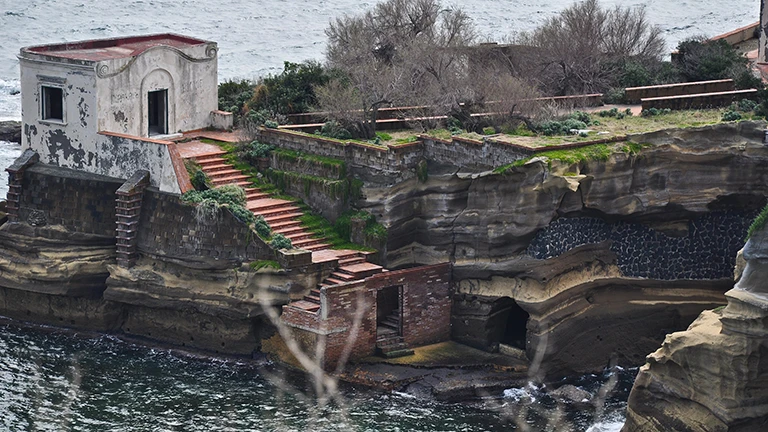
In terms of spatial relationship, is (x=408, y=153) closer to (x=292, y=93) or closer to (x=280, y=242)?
(x=280, y=242)

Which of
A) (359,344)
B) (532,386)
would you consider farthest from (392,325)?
(532,386)

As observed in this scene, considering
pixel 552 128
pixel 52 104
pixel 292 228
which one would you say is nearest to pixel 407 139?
pixel 552 128

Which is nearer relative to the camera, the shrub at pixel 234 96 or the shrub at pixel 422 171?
the shrub at pixel 422 171

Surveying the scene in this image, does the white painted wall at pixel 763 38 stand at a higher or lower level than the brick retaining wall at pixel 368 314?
higher

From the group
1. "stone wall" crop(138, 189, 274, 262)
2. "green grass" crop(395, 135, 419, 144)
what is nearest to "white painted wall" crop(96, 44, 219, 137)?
"stone wall" crop(138, 189, 274, 262)

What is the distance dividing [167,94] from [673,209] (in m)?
18.8

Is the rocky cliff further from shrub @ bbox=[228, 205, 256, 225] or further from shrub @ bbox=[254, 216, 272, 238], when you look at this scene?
shrub @ bbox=[228, 205, 256, 225]

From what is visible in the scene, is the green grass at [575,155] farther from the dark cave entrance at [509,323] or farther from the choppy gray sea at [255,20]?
the choppy gray sea at [255,20]

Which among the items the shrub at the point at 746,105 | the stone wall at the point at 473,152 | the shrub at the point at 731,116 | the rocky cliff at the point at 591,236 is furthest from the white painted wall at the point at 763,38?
the stone wall at the point at 473,152

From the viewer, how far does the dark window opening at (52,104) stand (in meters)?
59.3

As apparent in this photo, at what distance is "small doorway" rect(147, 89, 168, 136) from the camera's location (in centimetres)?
6084

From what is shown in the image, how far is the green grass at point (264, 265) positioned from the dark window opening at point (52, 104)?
31.9ft

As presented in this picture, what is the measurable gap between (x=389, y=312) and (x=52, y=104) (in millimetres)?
14434

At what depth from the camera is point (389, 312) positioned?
57031mm
